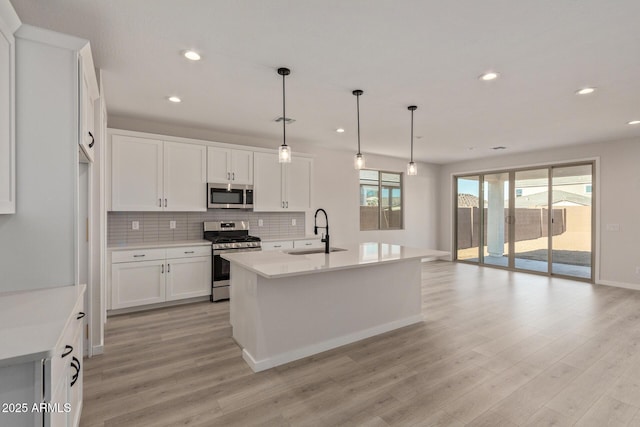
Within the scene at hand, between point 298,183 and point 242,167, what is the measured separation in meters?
1.03

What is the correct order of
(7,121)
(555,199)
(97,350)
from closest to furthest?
(7,121) → (97,350) → (555,199)

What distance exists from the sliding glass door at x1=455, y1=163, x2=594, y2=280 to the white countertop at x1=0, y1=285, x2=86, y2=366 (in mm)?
7531

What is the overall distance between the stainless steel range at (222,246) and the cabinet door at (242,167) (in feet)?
2.38

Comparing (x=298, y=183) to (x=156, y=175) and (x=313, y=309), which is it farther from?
(x=313, y=309)

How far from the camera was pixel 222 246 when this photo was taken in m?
4.47

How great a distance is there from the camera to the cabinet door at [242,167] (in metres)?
4.81

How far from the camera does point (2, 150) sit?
161cm

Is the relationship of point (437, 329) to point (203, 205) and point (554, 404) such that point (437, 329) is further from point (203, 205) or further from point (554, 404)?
point (203, 205)

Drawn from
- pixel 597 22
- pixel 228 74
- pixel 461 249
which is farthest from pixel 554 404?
pixel 461 249

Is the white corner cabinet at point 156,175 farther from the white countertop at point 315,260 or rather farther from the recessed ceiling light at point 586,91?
the recessed ceiling light at point 586,91

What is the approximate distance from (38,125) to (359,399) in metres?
2.68

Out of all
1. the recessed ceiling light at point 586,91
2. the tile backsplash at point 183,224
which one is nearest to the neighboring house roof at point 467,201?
the tile backsplash at point 183,224

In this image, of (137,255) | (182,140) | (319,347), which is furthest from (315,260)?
(182,140)

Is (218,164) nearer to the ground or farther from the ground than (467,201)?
farther from the ground
